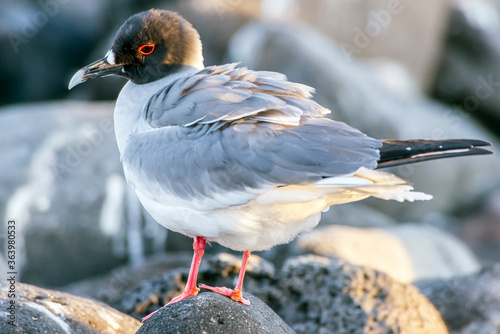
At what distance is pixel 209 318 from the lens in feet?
13.2

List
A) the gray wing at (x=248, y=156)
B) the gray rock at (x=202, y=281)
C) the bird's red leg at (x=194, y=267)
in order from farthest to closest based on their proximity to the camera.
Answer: the gray rock at (x=202, y=281)
the bird's red leg at (x=194, y=267)
the gray wing at (x=248, y=156)

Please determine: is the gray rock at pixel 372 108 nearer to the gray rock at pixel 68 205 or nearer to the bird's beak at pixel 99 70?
the gray rock at pixel 68 205

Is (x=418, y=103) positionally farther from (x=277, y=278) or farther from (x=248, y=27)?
(x=277, y=278)

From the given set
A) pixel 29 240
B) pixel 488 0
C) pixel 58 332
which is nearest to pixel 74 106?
pixel 29 240

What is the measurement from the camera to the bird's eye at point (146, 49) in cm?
473

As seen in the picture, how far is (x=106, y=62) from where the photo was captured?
4828mm

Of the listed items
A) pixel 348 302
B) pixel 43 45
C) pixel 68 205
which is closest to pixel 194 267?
pixel 348 302

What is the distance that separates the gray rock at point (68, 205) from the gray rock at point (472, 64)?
28.2ft

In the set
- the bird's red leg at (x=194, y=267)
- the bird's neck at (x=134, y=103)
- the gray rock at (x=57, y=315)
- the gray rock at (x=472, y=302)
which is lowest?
the gray rock at (x=472, y=302)

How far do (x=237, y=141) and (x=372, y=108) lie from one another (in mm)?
7601

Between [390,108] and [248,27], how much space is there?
369 cm

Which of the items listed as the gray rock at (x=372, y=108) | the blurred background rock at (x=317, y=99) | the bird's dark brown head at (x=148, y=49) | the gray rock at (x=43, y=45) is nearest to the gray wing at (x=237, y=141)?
the bird's dark brown head at (x=148, y=49)

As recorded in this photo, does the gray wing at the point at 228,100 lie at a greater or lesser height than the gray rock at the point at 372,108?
greater

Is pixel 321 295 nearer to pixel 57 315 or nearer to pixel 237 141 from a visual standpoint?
pixel 237 141
